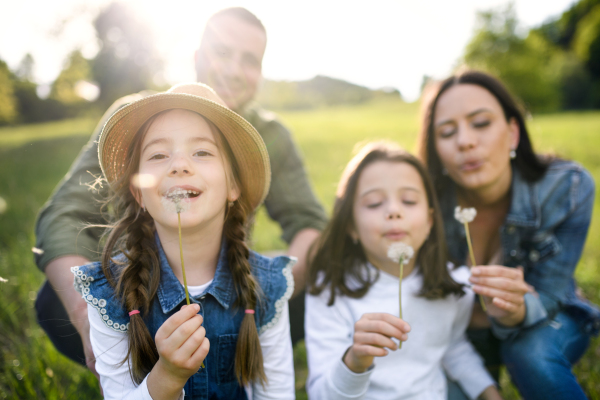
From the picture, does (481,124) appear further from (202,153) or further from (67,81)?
(67,81)

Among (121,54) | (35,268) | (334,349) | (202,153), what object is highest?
(121,54)

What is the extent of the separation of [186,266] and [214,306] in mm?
229

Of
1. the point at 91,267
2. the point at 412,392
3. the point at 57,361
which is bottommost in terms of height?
the point at 57,361

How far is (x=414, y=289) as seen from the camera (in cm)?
231

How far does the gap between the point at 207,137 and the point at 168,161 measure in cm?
20

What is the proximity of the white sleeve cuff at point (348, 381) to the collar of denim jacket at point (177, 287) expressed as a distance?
66 centimetres

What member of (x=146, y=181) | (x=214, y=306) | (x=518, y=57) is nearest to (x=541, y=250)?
(x=214, y=306)

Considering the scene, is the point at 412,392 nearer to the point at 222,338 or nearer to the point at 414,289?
the point at 414,289

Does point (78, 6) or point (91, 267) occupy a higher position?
point (78, 6)

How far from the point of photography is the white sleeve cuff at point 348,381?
1816 millimetres

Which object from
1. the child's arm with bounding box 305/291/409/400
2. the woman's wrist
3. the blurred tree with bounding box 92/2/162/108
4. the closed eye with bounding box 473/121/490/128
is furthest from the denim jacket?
the blurred tree with bounding box 92/2/162/108

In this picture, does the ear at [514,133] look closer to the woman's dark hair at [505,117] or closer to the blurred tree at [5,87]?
the woman's dark hair at [505,117]

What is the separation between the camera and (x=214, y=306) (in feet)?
5.65

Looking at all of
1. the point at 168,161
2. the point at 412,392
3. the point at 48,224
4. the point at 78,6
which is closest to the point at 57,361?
the point at 48,224
